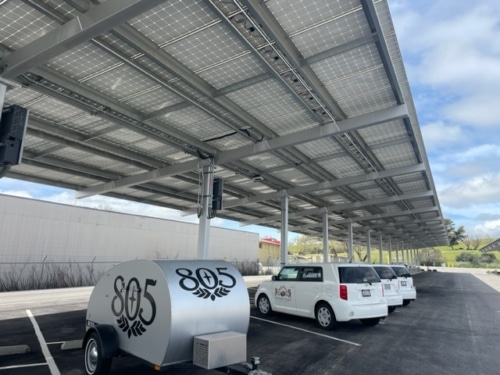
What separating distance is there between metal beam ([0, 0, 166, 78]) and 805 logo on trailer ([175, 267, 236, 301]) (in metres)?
4.29

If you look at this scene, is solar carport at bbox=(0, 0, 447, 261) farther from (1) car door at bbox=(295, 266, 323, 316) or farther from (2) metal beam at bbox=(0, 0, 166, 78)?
(1) car door at bbox=(295, 266, 323, 316)

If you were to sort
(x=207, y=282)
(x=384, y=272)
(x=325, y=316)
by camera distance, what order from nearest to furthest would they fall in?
1. (x=207, y=282)
2. (x=325, y=316)
3. (x=384, y=272)

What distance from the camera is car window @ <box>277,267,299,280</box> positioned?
10.8m

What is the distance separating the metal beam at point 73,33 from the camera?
5812mm

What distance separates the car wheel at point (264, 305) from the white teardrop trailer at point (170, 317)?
6025mm

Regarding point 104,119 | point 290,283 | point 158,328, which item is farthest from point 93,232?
point 158,328

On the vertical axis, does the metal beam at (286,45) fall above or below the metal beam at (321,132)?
above

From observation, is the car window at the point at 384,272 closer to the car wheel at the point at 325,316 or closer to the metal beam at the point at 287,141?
the car wheel at the point at 325,316

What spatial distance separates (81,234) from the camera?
75.8 feet

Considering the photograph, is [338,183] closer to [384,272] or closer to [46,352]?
[384,272]

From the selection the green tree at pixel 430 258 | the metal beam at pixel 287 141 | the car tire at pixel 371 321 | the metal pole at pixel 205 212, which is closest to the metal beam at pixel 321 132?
the metal beam at pixel 287 141

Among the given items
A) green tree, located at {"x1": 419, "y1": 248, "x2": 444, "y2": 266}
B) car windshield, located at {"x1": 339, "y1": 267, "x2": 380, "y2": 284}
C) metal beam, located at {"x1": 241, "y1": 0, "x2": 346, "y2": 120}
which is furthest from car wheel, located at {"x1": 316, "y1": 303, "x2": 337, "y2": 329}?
green tree, located at {"x1": 419, "y1": 248, "x2": 444, "y2": 266}

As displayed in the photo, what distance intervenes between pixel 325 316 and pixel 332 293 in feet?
2.27

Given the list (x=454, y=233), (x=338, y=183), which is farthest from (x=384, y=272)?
(x=454, y=233)
